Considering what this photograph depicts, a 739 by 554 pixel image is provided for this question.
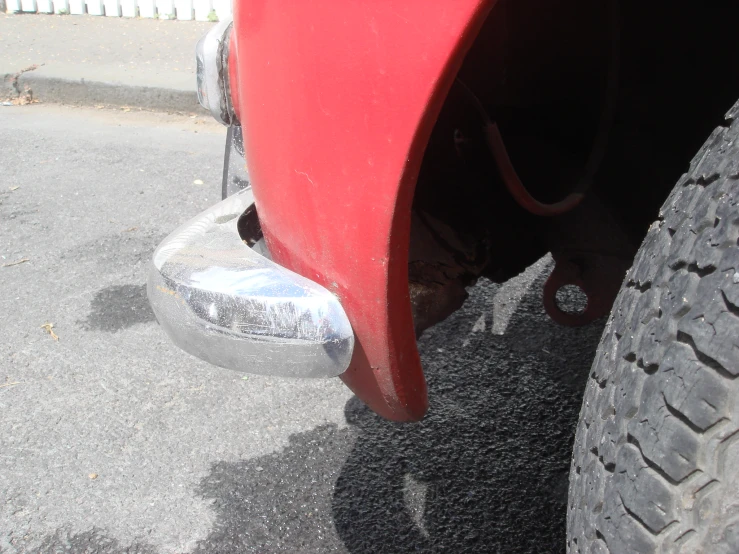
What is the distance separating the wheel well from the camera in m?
1.59

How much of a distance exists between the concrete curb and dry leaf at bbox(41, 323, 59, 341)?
9.14ft

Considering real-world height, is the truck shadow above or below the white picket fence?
below

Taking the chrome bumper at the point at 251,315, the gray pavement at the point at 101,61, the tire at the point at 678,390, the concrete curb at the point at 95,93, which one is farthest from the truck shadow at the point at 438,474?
the gray pavement at the point at 101,61

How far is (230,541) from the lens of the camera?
74.0 inches

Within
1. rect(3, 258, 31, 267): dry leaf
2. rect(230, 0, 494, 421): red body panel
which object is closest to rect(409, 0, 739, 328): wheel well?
rect(230, 0, 494, 421): red body panel

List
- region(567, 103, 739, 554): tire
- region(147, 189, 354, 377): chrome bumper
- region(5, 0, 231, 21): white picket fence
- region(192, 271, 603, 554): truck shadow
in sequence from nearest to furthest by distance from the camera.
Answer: region(567, 103, 739, 554): tire < region(147, 189, 354, 377): chrome bumper < region(192, 271, 603, 554): truck shadow < region(5, 0, 231, 21): white picket fence

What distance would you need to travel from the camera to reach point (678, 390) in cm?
91

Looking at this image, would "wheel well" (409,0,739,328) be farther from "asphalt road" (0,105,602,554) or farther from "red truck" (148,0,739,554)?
"asphalt road" (0,105,602,554)

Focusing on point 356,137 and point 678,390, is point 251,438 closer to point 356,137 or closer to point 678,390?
point 356,137

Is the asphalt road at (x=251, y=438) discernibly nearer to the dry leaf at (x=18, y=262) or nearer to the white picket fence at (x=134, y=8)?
the dry leaf at (x=18, y=262)

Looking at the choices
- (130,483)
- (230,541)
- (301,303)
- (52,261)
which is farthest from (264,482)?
(52,261)

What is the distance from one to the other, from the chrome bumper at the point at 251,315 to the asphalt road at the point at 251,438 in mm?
717

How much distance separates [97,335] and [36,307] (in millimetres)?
363

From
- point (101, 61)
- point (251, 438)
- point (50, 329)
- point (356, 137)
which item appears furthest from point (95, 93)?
point (356, 137)
